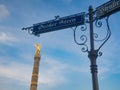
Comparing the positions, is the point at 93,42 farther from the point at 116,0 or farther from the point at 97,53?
the point at 116,0

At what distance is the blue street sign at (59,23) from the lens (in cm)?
678

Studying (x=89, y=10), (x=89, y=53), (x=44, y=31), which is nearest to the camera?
(x=89, y=53)

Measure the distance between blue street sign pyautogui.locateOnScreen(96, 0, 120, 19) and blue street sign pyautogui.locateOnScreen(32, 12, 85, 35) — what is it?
513 millimetres

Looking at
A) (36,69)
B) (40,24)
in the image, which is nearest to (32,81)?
(36,69)

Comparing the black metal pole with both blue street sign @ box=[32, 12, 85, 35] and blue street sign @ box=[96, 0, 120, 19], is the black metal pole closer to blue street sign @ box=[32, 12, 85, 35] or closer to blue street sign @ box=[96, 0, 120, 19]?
blue street sign @ box=[96, 0, 120, 19]

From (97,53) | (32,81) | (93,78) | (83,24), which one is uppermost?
(32,81)

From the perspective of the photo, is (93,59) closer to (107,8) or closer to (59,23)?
(107,8)

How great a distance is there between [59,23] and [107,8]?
1.55 metres

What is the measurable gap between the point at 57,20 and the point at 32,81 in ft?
102

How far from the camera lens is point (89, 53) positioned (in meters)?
6.10

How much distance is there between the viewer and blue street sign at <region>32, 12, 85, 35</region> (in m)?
6.78

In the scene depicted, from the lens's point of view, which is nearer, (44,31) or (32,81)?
(44,31)

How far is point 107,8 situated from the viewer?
20.6 ft

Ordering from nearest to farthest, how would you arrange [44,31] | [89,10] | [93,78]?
[93,78] < [89,10] < [44,31]
